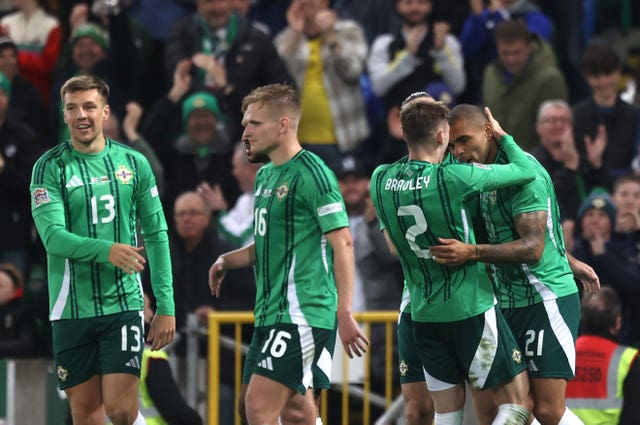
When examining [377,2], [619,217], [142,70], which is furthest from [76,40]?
[619,217]

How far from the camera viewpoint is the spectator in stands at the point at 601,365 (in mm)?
10008

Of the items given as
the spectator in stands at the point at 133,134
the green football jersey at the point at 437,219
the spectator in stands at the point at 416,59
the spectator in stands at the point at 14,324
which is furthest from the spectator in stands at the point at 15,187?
the green football jersey at the point at 437,219

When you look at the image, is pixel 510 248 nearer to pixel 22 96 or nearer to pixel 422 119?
pixel 422 119

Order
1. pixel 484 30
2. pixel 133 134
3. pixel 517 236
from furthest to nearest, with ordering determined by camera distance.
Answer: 1. pixel 484 30
2. pixel 133 134
3. pixel 517 236

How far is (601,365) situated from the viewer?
10.0 meters

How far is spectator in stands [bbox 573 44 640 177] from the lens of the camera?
13305 millimetres

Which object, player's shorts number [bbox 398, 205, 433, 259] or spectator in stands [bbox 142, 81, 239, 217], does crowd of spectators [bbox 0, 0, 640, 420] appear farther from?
player's shorts number [bbox 398, 205, 433, 259]

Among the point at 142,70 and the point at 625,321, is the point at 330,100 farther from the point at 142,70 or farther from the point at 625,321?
the point at 625,321

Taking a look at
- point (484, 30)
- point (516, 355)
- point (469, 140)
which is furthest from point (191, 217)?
point (516, 355)

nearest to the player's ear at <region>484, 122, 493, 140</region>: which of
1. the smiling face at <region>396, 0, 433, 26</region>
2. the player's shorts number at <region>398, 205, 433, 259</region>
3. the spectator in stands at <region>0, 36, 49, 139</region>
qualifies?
the player's shorts number at <region>398, 205, 433, 259</region>

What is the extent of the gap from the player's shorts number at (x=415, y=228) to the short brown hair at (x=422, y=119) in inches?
14.5

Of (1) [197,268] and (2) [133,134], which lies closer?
(1) [197,268]

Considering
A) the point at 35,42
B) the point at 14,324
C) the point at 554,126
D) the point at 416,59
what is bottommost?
the point at 14,324

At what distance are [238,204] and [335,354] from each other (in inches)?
86.2
